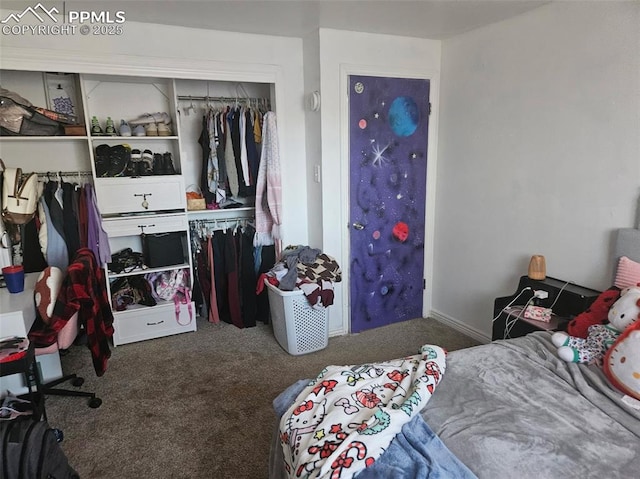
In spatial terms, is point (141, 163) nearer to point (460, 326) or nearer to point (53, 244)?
point (53, 244)

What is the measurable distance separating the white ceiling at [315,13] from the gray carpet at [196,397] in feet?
7.71

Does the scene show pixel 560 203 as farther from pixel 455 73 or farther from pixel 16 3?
pixel 16 3

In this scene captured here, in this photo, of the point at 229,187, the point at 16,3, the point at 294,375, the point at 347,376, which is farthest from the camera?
the point at 229,187

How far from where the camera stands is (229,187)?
3.49m

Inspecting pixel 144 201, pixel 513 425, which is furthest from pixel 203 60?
pixel 513 425

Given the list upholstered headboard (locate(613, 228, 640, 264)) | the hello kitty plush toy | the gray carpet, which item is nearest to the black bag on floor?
the gray carpet

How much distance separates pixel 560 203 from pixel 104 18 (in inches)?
124

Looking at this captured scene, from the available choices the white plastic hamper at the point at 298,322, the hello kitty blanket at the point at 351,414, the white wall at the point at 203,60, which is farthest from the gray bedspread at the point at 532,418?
the white wall at the point at 203,60

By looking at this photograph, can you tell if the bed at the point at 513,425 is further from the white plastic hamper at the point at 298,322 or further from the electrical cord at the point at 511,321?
the white plastic hamper at the point at 298,322

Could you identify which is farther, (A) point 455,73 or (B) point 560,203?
(A) point 455,73

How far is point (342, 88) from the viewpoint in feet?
10.3


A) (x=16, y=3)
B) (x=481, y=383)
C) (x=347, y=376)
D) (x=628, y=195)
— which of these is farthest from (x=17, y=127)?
(x=628, y=195)

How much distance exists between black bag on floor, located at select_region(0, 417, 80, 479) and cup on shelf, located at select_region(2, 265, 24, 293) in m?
1.05

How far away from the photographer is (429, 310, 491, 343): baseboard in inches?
130
